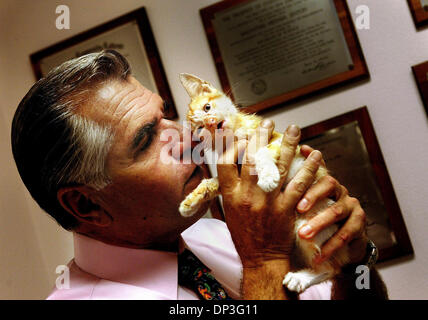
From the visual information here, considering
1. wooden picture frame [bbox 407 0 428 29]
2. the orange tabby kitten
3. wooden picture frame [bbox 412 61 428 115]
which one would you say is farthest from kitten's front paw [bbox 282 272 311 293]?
wooden picture frame [bbox 407 0 428 29]

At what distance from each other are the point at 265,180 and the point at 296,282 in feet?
0.62

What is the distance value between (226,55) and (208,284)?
715mm

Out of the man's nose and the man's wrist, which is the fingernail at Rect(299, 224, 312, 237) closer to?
the man's wrist

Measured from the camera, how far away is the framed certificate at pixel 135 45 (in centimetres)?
105

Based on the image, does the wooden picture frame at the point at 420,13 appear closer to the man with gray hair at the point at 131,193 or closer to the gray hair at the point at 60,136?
the man with gray hair at the point at 131,193

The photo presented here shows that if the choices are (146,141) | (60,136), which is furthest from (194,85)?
(60,136)

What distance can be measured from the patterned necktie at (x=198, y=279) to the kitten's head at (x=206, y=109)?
0.30 m

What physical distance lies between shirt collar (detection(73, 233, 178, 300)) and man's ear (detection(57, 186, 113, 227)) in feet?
0.21

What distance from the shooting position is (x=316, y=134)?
1.13 metres

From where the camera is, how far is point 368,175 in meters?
1.04

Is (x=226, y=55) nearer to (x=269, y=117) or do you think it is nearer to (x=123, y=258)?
(x=269, y=117)

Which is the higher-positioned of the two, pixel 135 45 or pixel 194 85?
pixel 135 45

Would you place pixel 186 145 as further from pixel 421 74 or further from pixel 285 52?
pixel 421 74
